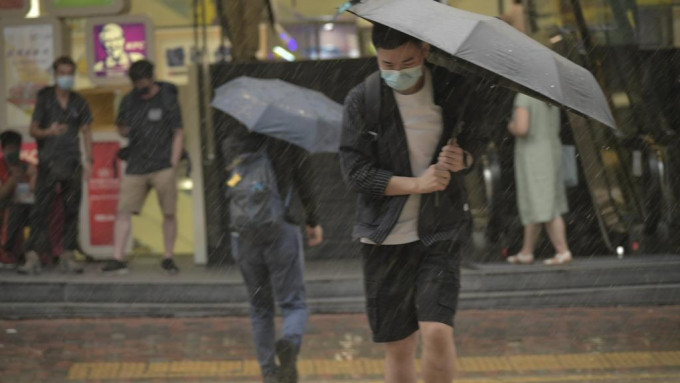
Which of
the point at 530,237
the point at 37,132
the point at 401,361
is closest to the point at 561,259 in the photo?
the point at 530,237

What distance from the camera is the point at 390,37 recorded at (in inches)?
190

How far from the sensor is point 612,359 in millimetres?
7535

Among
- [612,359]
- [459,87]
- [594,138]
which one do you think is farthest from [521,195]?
[459,87]

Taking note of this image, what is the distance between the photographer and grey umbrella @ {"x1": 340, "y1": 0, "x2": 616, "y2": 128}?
4371mm

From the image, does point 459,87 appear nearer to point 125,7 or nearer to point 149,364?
point 149,364

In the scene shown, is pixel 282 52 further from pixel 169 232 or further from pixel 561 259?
pixel 561 259

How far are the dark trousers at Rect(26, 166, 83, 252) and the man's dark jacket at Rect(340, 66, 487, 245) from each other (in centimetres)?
623

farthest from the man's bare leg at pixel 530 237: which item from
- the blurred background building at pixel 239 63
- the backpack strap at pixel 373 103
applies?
the backpack strap at pixel 373 103

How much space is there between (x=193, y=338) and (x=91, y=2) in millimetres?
4580

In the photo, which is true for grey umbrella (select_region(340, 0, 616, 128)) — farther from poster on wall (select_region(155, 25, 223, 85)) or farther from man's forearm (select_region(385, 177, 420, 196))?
poster on wall (select_region(155, 25, 223, 85))

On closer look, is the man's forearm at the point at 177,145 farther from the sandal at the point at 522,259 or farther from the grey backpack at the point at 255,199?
the grey backpack at the point at 255,199

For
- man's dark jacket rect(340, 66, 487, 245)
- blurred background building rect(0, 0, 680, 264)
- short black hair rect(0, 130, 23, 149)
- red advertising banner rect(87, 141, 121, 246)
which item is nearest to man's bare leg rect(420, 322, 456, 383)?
man's dark jacket rect(340, 66, 487, 245)

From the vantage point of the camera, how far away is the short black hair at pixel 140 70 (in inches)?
402

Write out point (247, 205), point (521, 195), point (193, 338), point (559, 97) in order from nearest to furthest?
point (559, 97)
point (247, 205)
point (193, 338)
point (521, 195)
